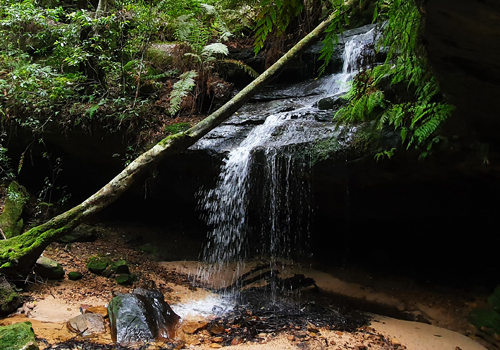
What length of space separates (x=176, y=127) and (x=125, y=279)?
9.98 feet

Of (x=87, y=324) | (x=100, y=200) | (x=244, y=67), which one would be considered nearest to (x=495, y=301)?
(x=87, y=324)

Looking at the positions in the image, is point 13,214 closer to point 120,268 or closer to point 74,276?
point 74,276

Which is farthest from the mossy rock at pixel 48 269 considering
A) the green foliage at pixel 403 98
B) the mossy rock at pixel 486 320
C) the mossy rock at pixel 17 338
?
the mossy rock at pixel 486 320

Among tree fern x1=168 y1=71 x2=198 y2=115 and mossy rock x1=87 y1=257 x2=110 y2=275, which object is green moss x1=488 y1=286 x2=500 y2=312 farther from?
tree fern x1=168 y1=71 x2=198 y2=115

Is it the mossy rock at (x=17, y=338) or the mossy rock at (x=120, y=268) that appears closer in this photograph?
the mossy rock at (x=17, y=338)

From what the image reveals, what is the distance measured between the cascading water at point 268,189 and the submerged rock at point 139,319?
7.23ft

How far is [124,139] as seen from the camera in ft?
22.0

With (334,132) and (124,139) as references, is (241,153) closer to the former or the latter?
(334,132)

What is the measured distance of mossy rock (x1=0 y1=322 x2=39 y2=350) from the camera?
2182mm

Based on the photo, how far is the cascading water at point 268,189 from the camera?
5.48 meters

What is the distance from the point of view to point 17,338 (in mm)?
2254

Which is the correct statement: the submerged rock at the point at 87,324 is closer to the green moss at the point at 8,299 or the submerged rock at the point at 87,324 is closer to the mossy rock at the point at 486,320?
the green moss at the point at 8,299

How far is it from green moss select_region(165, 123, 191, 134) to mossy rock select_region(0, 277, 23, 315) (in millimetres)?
3679

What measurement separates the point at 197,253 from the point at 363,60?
6005 mm
